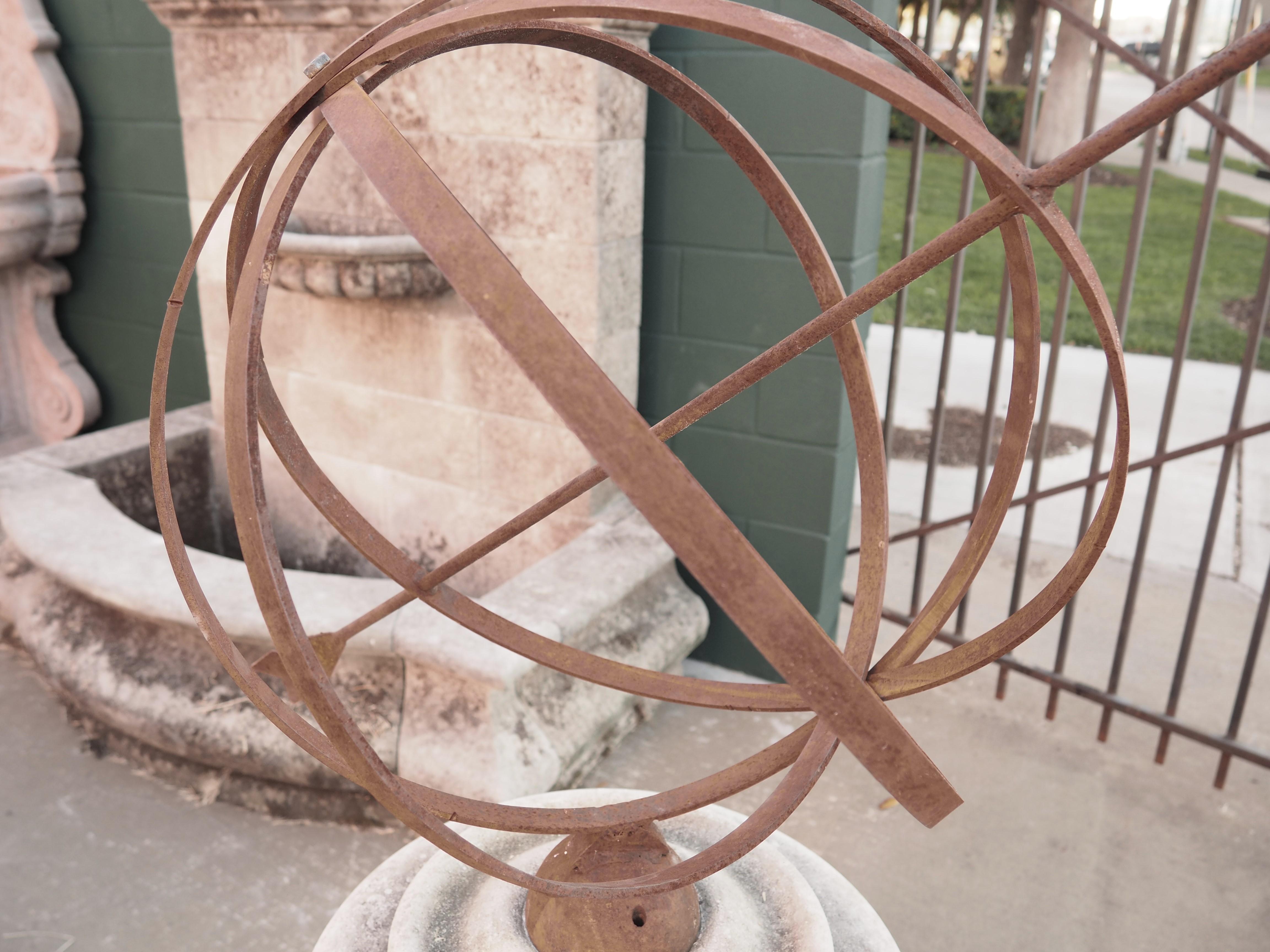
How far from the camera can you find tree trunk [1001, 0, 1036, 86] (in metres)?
13.9

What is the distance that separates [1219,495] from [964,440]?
259 cm

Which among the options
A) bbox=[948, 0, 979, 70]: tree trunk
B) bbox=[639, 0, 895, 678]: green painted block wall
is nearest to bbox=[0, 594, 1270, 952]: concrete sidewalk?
bbox=[639, 0, 895, 678]: green painted block wall

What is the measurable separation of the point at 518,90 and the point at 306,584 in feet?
4.00

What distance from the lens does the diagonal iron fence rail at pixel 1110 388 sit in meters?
2.29

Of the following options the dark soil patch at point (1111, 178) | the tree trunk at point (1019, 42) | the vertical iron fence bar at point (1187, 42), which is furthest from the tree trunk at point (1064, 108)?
the vertical iron fence bar at point (1187, 42)

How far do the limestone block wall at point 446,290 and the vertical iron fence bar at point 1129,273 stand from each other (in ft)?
3.76

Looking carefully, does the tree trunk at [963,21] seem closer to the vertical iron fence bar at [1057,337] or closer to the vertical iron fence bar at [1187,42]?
the vertical iron fence bar at [1187,42]

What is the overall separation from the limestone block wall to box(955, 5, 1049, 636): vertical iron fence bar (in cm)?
91

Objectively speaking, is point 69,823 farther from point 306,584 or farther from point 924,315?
point 924,315

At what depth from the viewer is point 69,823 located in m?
2.28

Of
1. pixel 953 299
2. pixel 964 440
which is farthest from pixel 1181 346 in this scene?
pixel 964 440

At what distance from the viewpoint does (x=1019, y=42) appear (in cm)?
1491

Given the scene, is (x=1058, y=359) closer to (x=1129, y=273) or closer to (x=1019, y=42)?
(x=1129, y=273)

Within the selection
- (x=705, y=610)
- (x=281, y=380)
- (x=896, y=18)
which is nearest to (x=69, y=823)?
(x=281, y=380)
